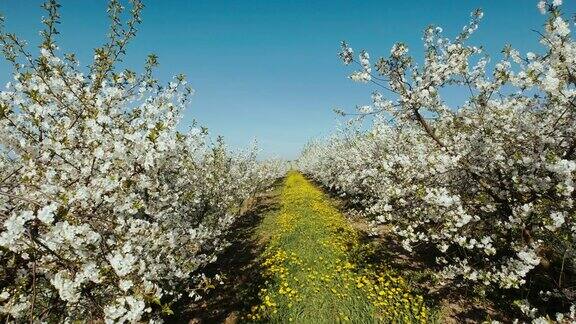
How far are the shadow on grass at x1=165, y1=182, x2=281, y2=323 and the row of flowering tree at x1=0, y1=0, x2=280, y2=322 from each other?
3.70 feet

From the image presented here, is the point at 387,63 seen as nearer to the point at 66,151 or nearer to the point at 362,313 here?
the point at 362,313

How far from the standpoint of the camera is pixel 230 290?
10156 millimetres

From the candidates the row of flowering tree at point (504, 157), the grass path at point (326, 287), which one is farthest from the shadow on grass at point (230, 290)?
the row of flowering tree at point (504, 157)

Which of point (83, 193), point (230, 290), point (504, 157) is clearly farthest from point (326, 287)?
point (83, 193)

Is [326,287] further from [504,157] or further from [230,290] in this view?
[504,157]

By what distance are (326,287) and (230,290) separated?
2.68 metres

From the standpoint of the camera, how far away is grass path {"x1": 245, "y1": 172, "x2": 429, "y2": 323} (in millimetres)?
8172

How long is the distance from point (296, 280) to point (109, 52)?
703 centimetres

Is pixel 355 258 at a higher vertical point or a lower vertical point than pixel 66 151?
lower

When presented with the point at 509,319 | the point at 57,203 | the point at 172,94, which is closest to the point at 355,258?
the point at 509,319

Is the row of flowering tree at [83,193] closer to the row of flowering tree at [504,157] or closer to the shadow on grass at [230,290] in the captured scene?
the shadow on grass at [230,290]

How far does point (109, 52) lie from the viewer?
22.0 ft

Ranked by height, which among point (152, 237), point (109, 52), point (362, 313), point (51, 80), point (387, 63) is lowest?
point (362, 313)

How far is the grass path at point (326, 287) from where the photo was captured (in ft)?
26.8
